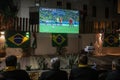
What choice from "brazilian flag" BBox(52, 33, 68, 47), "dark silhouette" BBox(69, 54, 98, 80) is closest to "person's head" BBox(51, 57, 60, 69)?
"dark silhouette" BBox(69, 54, 98, 80)

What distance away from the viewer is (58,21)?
11.9m

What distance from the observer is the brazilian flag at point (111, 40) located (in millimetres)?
12133

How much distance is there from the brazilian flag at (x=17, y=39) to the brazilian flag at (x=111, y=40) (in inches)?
138

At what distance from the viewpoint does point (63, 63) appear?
A: 9227mm

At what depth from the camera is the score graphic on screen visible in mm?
11375

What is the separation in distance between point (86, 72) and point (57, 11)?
786 centimetres

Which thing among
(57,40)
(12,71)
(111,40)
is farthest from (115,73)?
(111,40)

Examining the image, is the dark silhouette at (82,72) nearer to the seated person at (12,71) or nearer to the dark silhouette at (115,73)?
the dark silhouette at (115,73)

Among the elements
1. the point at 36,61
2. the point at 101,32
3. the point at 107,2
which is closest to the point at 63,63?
the point at 36,61

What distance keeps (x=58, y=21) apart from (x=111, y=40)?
236cm

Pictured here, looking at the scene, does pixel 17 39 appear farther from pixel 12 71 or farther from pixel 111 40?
pixel 12 71

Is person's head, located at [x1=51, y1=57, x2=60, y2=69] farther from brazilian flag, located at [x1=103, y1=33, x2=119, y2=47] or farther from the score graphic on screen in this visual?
brazilian flag, located at [x1=103, y1=33, x2=119, y2=47]

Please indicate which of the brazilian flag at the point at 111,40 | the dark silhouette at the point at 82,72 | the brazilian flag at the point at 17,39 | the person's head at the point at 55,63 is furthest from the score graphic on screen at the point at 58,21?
the person's head at the point at 55,63

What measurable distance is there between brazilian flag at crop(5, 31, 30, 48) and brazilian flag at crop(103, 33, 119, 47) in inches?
138
